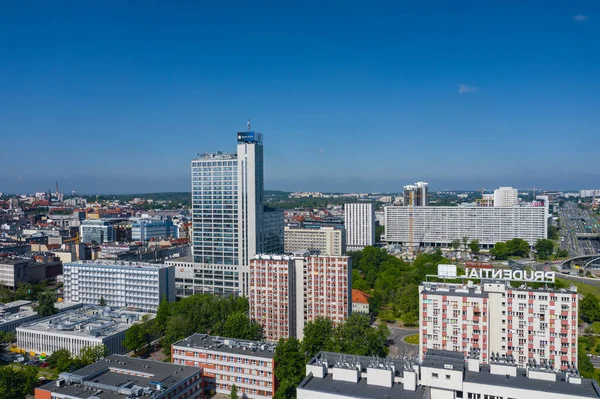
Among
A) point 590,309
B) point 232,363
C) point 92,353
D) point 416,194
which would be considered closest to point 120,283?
point 92,353

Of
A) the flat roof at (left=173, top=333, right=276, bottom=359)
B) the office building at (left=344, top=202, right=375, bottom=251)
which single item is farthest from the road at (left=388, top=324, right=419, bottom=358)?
the office building at (left=344, top=202, right=375, bottom=251)

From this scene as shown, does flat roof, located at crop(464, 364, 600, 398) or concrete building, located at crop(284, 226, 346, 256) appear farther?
concrete building, located at crop(284, 226, 346, 256)

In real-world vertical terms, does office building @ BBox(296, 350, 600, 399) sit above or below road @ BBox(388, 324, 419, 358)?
above

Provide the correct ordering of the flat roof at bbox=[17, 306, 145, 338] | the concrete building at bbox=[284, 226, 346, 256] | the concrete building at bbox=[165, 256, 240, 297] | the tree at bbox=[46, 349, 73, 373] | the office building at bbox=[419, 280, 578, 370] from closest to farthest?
the office building at bbox=[419, 280, 578, 370] < the tree at bbox=[46, 349, 73, 373] < the flat roof at bbox=[17, 306, 145, 338] < the concrete building at bbox=[165, 256, 240, 297] < the concrete building at bbox=[284, 226, 346, 256]

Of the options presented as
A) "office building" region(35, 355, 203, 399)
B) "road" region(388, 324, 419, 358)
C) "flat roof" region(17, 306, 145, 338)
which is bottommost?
"road" region(388, 324, 419, 358)

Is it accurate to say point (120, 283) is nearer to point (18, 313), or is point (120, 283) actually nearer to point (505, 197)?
point (18, 313)

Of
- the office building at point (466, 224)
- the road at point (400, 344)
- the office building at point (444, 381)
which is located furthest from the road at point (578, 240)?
the office building at point (444, 381)

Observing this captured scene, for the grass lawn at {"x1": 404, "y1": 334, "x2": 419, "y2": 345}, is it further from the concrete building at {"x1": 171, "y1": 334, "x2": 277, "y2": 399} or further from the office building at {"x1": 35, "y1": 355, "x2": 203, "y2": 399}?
the office building at {"x1": 35, "y1": 355, "x2": 203, "y2": 399}

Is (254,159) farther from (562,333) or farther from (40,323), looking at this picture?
(562,333)

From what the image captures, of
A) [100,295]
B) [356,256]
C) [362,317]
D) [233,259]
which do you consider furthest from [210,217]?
[356,256]
